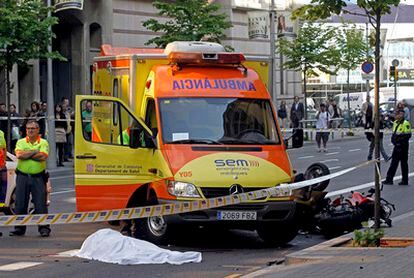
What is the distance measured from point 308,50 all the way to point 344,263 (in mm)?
39005

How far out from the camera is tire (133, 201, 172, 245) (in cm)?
1366

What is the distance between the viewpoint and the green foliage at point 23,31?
27.9 metres

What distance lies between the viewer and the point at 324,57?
163 ft

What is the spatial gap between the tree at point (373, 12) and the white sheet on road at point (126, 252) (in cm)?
261

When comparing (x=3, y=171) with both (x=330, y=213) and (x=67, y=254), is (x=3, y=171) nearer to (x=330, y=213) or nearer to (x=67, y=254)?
(x=67, y=254)

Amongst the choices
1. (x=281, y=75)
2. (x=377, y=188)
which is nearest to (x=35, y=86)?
(x=281, y=75)

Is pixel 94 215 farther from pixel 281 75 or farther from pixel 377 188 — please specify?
pixel 281 75

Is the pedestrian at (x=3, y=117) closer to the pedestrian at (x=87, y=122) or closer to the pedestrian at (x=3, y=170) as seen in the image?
the pedestrian at (x=3, y=170)

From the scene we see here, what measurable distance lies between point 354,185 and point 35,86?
17677 mm

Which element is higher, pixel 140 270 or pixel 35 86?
pixel 35 86

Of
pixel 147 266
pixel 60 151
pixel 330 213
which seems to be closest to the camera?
pixel 147 266

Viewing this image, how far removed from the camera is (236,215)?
13211mm

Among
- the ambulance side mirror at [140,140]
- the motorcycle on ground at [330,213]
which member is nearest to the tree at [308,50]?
the motorcycle on ground at [330,213]

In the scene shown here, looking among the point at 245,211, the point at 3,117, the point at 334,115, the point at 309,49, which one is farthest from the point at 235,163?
the point at 309,49
